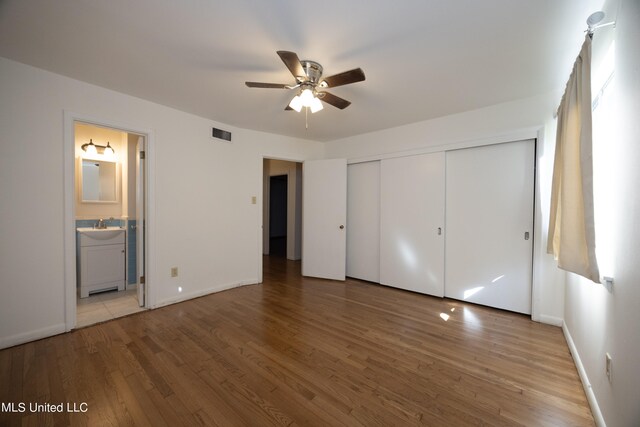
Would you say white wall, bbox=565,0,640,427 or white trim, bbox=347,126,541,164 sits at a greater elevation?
white trim, bbox=347,126,541,164

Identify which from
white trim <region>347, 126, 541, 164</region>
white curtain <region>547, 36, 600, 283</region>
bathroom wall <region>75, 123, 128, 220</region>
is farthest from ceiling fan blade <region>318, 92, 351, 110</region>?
bathroom wall <region>75, 123, 128, 220</region>

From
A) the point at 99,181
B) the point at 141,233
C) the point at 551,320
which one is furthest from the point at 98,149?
the point at 551,320

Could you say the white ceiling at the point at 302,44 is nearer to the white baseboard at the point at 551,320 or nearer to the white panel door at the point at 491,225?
the white panel door at the point at 491,225

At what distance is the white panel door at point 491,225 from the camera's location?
2.87 metres

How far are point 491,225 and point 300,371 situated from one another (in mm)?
2785

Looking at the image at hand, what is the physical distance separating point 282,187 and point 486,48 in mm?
8446

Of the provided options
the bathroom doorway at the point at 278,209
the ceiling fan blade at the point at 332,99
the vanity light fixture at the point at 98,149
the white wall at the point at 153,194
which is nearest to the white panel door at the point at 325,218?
the white wall at the point at 153,194

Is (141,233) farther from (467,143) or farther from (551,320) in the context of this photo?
(551,320)

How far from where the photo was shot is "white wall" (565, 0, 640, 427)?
3.59 feet

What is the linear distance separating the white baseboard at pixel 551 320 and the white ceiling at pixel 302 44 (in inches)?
95.8

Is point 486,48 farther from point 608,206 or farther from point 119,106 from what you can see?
point 119,106

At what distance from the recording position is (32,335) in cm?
224

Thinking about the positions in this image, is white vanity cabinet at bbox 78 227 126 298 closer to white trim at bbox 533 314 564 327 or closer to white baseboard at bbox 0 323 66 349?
white baseboard at bbox 0 323 66 349

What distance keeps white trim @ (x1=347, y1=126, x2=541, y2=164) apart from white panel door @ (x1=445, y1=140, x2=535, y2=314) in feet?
0.29
